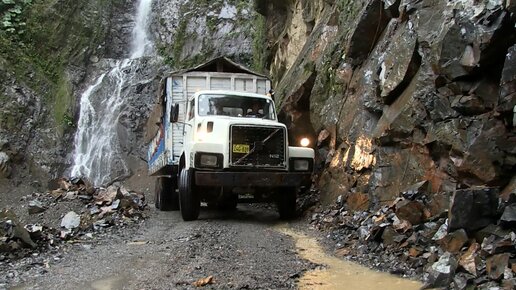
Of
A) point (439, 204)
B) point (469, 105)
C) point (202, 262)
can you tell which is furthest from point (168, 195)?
point (469, 105)

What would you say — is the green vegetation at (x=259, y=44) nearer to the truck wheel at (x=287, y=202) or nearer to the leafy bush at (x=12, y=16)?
the truck wheel at (x=287, y=202)

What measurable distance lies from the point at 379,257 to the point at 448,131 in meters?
2.07

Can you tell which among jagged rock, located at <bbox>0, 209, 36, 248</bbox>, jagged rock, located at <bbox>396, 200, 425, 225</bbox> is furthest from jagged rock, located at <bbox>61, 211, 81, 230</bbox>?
jagged rock, located at <bbox>396, 200, 425, 225</bbox>

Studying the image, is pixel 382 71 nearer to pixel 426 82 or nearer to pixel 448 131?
pixel 426 82

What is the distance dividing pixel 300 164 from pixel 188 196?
2374 mm

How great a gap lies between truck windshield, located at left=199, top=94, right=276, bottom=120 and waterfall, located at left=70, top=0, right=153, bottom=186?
1427 centimetres

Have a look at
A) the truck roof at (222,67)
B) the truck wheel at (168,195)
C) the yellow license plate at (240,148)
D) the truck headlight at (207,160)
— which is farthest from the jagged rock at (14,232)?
the truck roof at (222,67)

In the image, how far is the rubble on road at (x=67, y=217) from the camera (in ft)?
21.4

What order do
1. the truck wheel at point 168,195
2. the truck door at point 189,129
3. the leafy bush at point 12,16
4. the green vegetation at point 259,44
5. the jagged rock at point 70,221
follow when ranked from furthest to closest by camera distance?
the leafy bush at point 12,16, the green vegetation at point 259,44, the truck wheel at point 168,195, the truck door at point 189,129, the jagged rock at point 70,221

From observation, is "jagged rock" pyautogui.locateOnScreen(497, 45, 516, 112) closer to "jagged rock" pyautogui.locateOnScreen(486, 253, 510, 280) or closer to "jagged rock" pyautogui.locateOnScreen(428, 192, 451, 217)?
"jagged rock" pyautogui.locateOnScreen(428, 192, 451, 217)

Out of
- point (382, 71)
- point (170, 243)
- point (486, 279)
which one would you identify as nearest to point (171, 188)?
point (170, 243)

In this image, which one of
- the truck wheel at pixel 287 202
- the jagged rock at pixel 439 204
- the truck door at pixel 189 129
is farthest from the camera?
the truck wheel at pixel 287 202

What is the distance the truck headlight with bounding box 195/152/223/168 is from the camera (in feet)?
29.7

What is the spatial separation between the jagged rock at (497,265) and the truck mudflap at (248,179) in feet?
16.7
